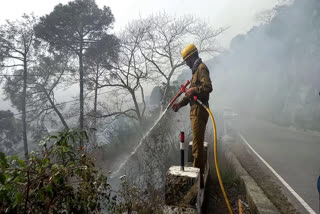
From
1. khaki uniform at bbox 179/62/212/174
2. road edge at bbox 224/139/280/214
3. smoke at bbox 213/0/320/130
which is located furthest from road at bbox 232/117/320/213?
smoke at bbox 213/0/320/130

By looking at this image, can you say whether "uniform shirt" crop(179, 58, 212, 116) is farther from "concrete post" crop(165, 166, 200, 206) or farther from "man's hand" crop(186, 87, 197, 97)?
"concrete post" crop(165, 166, 200, 206)

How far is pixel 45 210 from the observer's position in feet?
6.51

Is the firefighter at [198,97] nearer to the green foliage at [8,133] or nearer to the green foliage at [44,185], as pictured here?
the green foliage at [44,185]

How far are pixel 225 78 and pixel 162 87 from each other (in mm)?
41119

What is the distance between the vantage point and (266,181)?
5.66 metres

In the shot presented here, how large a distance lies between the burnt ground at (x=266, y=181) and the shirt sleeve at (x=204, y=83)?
2.77 metres

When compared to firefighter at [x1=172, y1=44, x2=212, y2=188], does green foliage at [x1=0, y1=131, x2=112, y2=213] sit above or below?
below

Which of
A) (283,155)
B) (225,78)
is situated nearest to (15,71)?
(283,155)

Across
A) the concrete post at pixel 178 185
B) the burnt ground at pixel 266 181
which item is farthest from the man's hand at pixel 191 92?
the burnt ground at pixel 266 181

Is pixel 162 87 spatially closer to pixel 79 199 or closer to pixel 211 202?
pixel 211 202

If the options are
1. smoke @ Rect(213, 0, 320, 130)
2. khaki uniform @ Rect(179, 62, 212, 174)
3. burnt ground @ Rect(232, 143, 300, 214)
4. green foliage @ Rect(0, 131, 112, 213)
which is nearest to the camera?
green foliage @ Rect(0, 131, 112, 213)

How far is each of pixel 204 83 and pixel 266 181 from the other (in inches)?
162

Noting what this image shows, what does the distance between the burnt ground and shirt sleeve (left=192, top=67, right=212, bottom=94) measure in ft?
9.08

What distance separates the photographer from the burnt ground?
13.5ft
